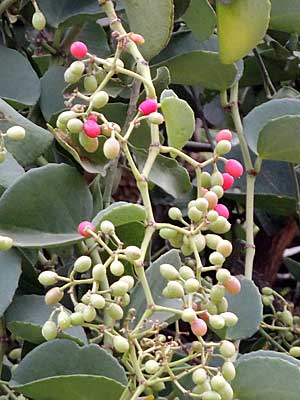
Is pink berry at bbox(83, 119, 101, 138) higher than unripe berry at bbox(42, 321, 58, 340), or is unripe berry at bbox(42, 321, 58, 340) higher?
pink berry at bbox(83, 119, 101, 138)

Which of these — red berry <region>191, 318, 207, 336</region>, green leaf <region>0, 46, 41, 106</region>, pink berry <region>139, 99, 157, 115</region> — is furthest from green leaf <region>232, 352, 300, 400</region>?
green leaf <region>0, 46, 41, 106</region>

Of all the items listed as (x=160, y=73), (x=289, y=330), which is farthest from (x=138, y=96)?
(x=289, y=330)

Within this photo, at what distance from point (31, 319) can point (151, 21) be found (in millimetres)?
256

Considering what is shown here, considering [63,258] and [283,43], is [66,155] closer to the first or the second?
[63,258]

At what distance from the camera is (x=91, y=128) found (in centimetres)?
60

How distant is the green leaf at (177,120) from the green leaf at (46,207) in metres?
0.09

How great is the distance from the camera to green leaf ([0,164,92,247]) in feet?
2.14

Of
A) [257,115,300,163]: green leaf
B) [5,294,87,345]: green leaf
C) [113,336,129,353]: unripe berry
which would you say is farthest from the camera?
[257,115,300,163]: green leaf

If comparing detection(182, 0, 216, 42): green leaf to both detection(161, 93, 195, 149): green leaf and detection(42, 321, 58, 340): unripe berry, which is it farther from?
detection(42, 321, 58, 340): unripe berry

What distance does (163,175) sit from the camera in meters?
0.73

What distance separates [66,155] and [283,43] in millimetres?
337

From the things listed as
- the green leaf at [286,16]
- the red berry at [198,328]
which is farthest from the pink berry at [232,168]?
the green leaf at [286,16]

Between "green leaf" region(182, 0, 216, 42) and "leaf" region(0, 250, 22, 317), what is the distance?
295 millimetres

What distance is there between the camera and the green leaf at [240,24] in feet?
2.42
